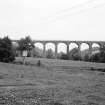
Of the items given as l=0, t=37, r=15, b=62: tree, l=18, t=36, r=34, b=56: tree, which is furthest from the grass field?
l=18, t=36, r=34, b=56: tree

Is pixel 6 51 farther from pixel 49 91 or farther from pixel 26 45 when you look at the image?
pixel 49 91

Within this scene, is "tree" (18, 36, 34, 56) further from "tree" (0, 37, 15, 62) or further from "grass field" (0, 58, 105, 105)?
"grass field" (0, 58, 105, 105)

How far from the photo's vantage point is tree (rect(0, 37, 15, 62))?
144 feet

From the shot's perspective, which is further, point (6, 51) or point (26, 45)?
point (26, 45)

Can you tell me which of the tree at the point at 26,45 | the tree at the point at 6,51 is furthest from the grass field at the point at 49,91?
the tree at the point at 26,45

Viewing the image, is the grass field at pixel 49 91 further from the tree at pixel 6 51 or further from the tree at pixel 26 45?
the tree at pixel 26 45

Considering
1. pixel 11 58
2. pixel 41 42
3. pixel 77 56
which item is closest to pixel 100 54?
pixel 77 56

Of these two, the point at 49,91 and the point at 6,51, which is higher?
the point at 6,51

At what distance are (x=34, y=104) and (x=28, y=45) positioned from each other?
45.8m

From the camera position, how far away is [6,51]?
143 ft

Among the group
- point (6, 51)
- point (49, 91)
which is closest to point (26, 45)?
point (6, 51)

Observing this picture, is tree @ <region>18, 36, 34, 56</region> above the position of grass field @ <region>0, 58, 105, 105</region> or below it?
above

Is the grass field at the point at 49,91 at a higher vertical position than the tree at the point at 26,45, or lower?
lower

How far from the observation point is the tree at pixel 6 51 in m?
43.8
